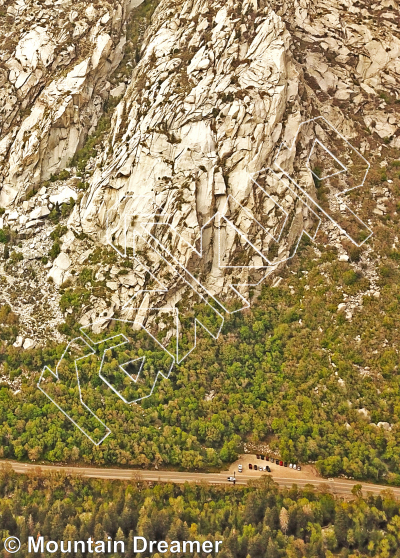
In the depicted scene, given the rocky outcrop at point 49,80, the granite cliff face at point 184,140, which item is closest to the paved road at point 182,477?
the granite cliff face at point 184,140

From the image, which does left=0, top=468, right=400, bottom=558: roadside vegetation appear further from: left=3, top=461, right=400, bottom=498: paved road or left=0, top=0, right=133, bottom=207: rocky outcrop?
left=0, top=0, right=133, bottom=207: rocky outcrop

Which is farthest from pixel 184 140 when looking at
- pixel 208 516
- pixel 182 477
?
pixel 208 516

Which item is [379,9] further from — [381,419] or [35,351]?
[35,351]

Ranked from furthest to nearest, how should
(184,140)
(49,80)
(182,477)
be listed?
(49,80) < (184,140) < (182,477)

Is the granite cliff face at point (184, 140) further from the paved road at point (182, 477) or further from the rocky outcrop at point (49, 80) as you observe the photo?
the paved road at point (182, 477)

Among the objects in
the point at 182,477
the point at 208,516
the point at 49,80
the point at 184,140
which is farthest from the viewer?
the point at 49,80

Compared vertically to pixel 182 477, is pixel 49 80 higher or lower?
higher

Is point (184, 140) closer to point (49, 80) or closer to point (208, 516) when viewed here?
point (49, 80)

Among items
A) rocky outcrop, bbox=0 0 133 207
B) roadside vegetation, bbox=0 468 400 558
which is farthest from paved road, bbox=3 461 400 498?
rocky outcrop, bbox=0 0 133 207
